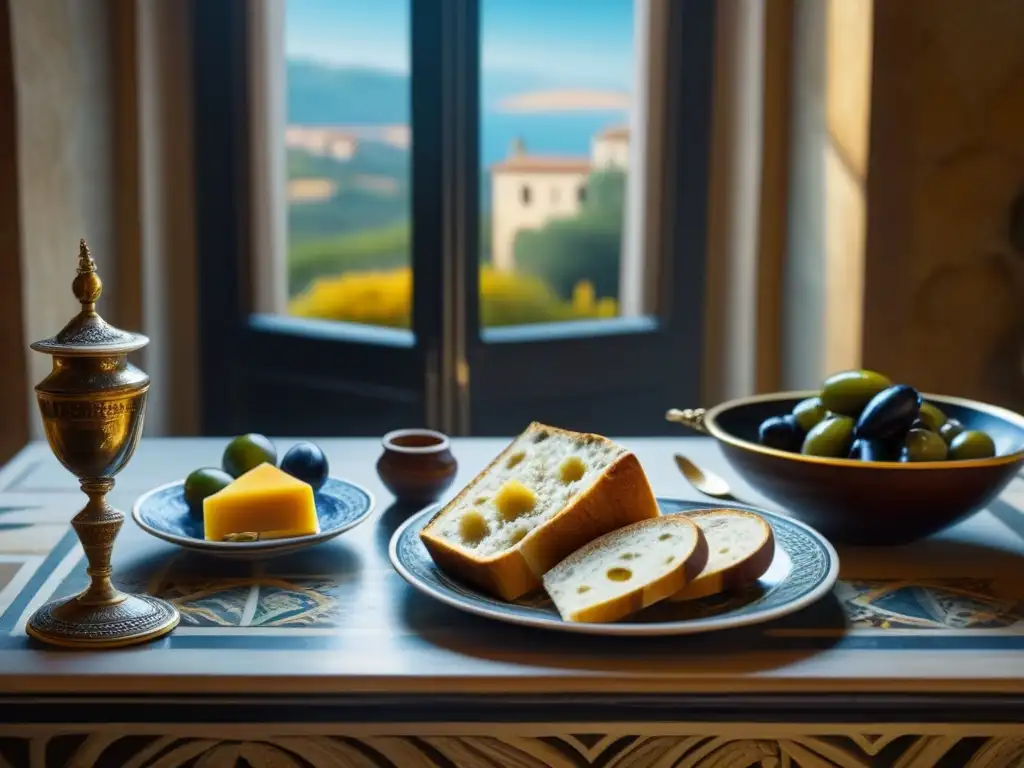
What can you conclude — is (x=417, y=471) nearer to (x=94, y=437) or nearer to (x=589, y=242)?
(x=94, y=437)

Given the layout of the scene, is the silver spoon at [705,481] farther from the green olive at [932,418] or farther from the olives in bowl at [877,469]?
the green olive at [932,418]

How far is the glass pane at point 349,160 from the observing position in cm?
296

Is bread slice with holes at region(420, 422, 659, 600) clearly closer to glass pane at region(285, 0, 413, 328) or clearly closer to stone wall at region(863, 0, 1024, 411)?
stone wall at region(863, 0, 1024, 411)

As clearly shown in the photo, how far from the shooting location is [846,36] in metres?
2.58

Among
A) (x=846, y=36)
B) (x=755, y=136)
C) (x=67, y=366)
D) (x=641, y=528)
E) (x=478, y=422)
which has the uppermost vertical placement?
(x=846, y=36)

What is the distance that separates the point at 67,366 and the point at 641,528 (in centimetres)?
54

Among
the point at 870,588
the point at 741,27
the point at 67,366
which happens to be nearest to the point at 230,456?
the point at 67,366

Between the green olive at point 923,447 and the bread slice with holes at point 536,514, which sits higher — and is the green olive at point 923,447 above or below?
above

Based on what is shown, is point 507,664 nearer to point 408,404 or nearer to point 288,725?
point 288,725

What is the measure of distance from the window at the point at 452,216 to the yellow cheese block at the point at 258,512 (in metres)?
1.68

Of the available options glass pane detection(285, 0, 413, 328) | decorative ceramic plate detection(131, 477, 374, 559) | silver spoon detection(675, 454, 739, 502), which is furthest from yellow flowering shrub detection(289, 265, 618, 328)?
decorative ceramic plate detection(131, 477, 374, 559)

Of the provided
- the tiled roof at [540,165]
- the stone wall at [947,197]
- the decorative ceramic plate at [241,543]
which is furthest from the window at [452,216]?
the decorative ceramic plate at [241,543]

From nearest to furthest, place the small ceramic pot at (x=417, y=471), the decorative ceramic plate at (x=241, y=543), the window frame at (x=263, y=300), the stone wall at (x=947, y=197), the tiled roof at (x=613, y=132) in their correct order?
the decorative ceramic plate at (x=241, y=543)
the small ceramic pot at (x=417, y=471)
the stone wall at (x=947, y=197)
the window frame at (x=263, y=300)
the tiled roof at (x=613, y=132)

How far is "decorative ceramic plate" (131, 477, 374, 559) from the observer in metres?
1.23
